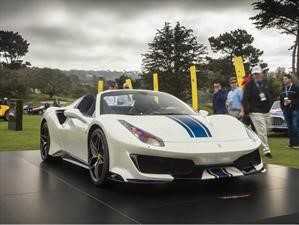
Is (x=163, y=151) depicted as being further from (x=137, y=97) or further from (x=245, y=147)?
(x=137, y=97)

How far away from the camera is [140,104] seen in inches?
228

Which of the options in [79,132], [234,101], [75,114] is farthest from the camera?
[234,101]

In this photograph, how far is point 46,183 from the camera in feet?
17.7

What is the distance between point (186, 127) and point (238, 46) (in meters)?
72.1

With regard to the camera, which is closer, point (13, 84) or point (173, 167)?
point (173, 167)

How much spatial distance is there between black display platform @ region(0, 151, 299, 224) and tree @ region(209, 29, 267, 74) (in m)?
69.1

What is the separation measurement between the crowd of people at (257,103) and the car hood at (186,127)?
2645mm

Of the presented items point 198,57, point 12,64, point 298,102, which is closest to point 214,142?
point 298,102

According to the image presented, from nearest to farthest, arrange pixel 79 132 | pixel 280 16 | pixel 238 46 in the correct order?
pixel 79 132 → pixel 280 16 → pixel 238 46

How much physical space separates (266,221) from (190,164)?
3.62 ft

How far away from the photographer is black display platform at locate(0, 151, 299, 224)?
383 cm

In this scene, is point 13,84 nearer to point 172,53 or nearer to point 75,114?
point 172,53

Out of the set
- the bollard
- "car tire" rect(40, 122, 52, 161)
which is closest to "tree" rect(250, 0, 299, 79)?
the bollard

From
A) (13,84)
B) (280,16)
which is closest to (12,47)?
(13,84)
